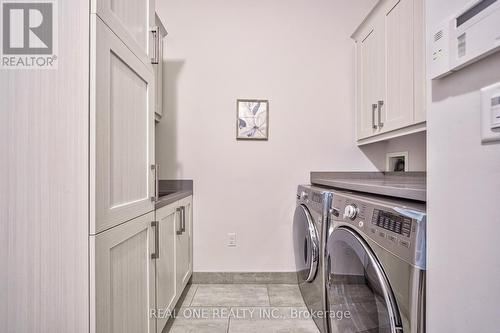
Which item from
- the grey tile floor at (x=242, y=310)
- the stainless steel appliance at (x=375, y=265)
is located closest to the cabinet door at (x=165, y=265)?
the grey tile floor at (x=242, y=310)

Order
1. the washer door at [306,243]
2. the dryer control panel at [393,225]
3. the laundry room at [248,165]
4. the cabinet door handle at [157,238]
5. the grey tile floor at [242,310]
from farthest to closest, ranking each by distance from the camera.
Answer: the grey tile floor at [242,310]
the washer door at [306,243]
the cabinet door handle at [157,238]
the dryer control panel at [393,225]
the laundry room at [248,165]

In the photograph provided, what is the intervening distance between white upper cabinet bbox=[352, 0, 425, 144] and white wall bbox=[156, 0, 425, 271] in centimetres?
22

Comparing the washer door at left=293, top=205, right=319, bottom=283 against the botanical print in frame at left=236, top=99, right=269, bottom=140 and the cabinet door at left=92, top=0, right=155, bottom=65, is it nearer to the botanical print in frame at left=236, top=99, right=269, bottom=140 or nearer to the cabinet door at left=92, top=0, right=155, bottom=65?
the botanical print in frame at left=236, top=99, right=269, bottom=140

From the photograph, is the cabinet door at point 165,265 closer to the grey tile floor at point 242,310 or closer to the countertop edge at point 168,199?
the countertop edge at point 168,199

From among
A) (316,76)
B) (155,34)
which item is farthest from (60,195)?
(316,76)

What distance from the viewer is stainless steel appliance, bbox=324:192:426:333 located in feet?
2.19

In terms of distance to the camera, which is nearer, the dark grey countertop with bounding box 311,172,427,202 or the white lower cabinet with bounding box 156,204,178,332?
the dark grey countertop with bounding box 311,172,427,202

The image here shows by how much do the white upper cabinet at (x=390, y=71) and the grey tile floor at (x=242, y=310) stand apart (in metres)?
1.39

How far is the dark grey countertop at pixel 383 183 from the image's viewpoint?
0.86m

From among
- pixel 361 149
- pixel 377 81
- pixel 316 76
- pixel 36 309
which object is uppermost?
pixel 316 76

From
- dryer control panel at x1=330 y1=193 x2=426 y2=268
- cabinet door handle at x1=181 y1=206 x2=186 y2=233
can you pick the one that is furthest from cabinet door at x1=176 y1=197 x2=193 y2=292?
dryer control panel at x1=330 y1=193 x2=426 y2=268

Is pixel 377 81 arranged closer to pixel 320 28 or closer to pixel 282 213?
pixel 320 28

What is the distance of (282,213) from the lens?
85.6 inches

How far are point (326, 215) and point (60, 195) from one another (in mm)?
1135
